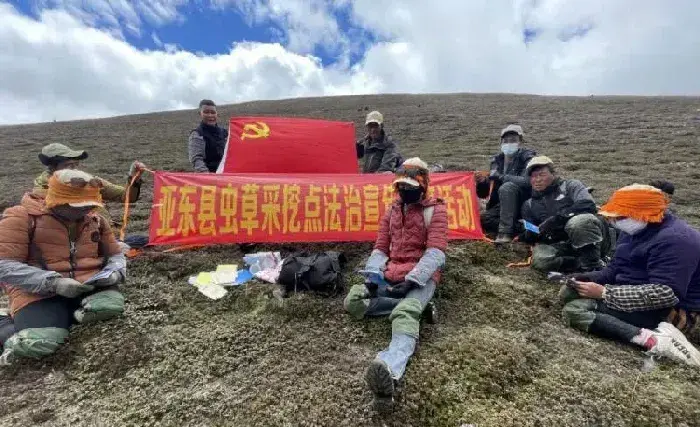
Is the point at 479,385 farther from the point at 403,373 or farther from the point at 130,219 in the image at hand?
the point at 130,219

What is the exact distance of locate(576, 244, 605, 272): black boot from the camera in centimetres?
511

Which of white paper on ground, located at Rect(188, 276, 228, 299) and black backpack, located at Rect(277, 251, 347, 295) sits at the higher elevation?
black backpack, located at Rect(277, 251, 347, 295)

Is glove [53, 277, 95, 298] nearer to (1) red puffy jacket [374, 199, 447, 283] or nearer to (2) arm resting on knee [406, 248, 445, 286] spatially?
(1) red puffy jacket [374, 199, 447, 283]

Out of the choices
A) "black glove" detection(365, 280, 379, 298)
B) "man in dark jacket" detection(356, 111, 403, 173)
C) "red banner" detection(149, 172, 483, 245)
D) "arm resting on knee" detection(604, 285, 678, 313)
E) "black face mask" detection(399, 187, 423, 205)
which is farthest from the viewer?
"man in dark jacket" detection(356, 111, 403, 173)

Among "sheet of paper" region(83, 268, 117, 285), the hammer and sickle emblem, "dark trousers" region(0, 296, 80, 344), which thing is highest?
the hammer and sickle emblem

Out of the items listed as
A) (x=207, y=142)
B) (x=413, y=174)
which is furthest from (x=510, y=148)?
(x=207, y=142)

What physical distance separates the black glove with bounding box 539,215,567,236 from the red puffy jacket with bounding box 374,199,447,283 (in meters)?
1.81

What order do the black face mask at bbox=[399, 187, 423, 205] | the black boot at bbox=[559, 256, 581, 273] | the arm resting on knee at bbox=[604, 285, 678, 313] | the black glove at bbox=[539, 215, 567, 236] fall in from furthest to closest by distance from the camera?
the black glove at bbox=[539, 215, 567, 236], the black boot at bbox=[559, 256, 581, 273], the black face mask at bbox=[399, 187, 423, 205], the arm resting on knee at bbox=[604, 285, 678, 313]

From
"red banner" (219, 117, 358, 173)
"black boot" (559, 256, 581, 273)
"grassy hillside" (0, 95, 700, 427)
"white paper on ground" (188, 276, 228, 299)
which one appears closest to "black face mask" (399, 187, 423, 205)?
"grassy hillside" (0, 95, 700, 427)

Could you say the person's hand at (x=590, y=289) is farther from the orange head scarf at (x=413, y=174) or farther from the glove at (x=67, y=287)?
the glove at (x=67, y=287)

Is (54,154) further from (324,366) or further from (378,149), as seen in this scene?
(378,149)

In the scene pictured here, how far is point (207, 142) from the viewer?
299 inches

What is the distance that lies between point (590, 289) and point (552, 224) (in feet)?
4.95

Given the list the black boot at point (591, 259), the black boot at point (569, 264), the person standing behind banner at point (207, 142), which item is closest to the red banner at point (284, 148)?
the person standing behind banner at point (207, 142)
